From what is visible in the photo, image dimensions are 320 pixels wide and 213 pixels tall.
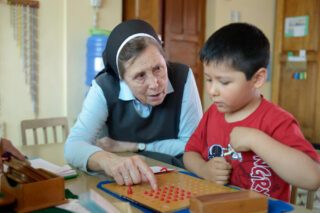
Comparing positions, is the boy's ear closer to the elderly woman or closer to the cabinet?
the elderly woman

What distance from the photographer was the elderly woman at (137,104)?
1473 millimetres

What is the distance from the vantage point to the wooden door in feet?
12.7

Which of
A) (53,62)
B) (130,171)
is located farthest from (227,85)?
(53,62)

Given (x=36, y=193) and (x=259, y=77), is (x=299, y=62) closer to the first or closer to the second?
(x=259, y=77)

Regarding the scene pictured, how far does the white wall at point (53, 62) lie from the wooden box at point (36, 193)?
7.60ft

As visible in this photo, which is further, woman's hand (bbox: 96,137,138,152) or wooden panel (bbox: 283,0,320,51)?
wooden panel (bbox: 283,0,320,51)

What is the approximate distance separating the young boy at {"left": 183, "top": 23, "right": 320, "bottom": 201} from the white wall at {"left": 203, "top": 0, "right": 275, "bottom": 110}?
303 cm

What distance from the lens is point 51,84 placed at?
3.28 m

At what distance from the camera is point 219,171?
107 centimetres

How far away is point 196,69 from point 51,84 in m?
1.64

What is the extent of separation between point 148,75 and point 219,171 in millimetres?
560

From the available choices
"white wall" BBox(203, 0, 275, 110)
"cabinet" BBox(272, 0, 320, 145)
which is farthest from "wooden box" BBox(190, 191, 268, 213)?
"cabinet" BBox(272, 0, 320, 145)

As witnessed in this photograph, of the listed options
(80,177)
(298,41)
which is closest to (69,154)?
(80,177)

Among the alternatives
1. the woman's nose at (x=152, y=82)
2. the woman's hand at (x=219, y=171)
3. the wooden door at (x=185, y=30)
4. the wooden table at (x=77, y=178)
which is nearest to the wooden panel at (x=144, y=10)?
the wooden door at (x=185, y=30)
